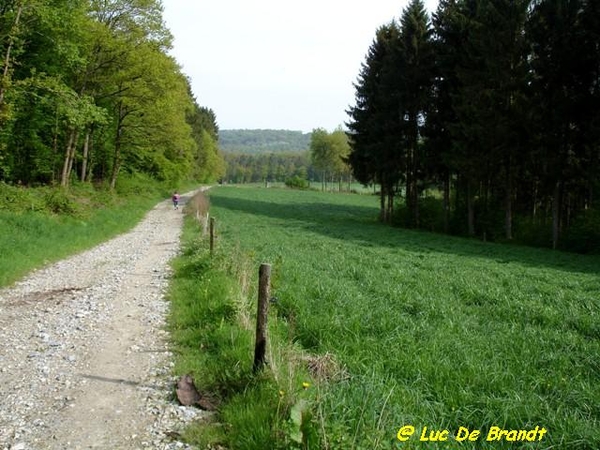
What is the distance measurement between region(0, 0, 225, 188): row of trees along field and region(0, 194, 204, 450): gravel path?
9.84 m

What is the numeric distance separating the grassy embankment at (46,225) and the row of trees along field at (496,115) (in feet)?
64.3

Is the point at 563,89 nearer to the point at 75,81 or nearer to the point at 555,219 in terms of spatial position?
the point at 555,219

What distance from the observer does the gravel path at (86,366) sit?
4.30m

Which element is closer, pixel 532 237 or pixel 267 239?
pixel 267 239

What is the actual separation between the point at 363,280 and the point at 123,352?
651 cm

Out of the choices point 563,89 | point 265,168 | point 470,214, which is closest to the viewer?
point 563,89

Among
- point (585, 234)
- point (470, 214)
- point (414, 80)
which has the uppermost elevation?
point (414, 80)

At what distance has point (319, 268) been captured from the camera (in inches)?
505

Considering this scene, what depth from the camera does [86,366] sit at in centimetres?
582

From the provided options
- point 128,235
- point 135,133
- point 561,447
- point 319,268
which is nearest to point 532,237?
point 319,268

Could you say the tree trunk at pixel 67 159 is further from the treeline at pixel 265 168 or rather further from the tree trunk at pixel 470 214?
the treeline at pixel 265 168

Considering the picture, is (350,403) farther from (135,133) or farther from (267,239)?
(135,133)

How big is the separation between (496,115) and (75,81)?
24713 millimetres

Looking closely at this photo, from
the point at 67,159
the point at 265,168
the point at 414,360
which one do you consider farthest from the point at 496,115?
the point at 265,168
